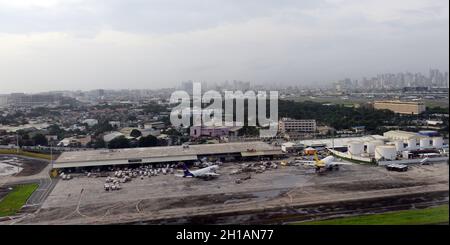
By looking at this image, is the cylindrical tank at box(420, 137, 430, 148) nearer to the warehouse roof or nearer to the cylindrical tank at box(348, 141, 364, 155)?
the cylindrical tank at box(348, 141, 364, 155)

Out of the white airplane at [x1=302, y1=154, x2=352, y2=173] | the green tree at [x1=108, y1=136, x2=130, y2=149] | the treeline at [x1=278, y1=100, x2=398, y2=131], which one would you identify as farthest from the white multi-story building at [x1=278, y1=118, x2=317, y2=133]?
the white airplane at [x1=302, y1=154, x2=352, y2=173]

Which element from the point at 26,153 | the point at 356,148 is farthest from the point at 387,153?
the point at 26,153

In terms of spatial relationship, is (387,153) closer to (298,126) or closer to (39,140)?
(298,126)

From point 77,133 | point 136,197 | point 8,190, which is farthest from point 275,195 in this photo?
point 77,133

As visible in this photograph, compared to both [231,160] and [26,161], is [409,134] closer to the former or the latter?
[231,160]

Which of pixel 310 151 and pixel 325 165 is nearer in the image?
pixel 325 165

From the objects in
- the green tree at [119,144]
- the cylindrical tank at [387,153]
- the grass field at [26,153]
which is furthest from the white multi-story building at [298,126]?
the grass field at [26,153]
